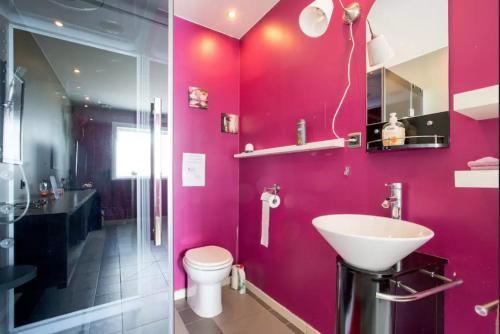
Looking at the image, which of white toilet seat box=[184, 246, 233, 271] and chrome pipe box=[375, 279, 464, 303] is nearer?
chrome pipe box=[375, 279, 464, 303]

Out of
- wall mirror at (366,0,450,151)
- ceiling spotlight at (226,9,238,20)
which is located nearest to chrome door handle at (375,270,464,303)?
wall mirror at (366,0,450,151)

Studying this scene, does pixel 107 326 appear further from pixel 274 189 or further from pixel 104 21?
pixel 104 21

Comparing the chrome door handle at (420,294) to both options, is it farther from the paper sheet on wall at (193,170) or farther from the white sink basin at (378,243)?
the paper sheet on wall at (193,170)

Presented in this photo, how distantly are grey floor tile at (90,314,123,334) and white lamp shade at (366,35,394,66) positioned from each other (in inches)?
98.8

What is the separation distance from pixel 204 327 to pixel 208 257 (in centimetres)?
50

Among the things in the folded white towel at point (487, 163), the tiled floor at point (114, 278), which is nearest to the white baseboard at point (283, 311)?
the tiled floor at point (114, 278)

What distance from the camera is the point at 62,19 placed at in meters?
1.68

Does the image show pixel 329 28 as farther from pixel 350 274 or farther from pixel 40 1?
pixel 40 1

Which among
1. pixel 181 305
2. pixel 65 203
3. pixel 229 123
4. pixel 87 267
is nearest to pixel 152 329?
pixel 181 305

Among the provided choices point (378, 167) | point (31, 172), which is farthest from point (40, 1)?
point (378, 167)

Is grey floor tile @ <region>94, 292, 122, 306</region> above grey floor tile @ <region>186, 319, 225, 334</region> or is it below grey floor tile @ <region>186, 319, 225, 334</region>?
above

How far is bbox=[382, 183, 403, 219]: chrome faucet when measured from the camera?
Result: 1.17 m

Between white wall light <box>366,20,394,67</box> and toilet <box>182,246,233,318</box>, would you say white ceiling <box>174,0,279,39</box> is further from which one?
toilet <box>182,246,233,318</box>

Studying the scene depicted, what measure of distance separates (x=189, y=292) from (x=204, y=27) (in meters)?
2.59
